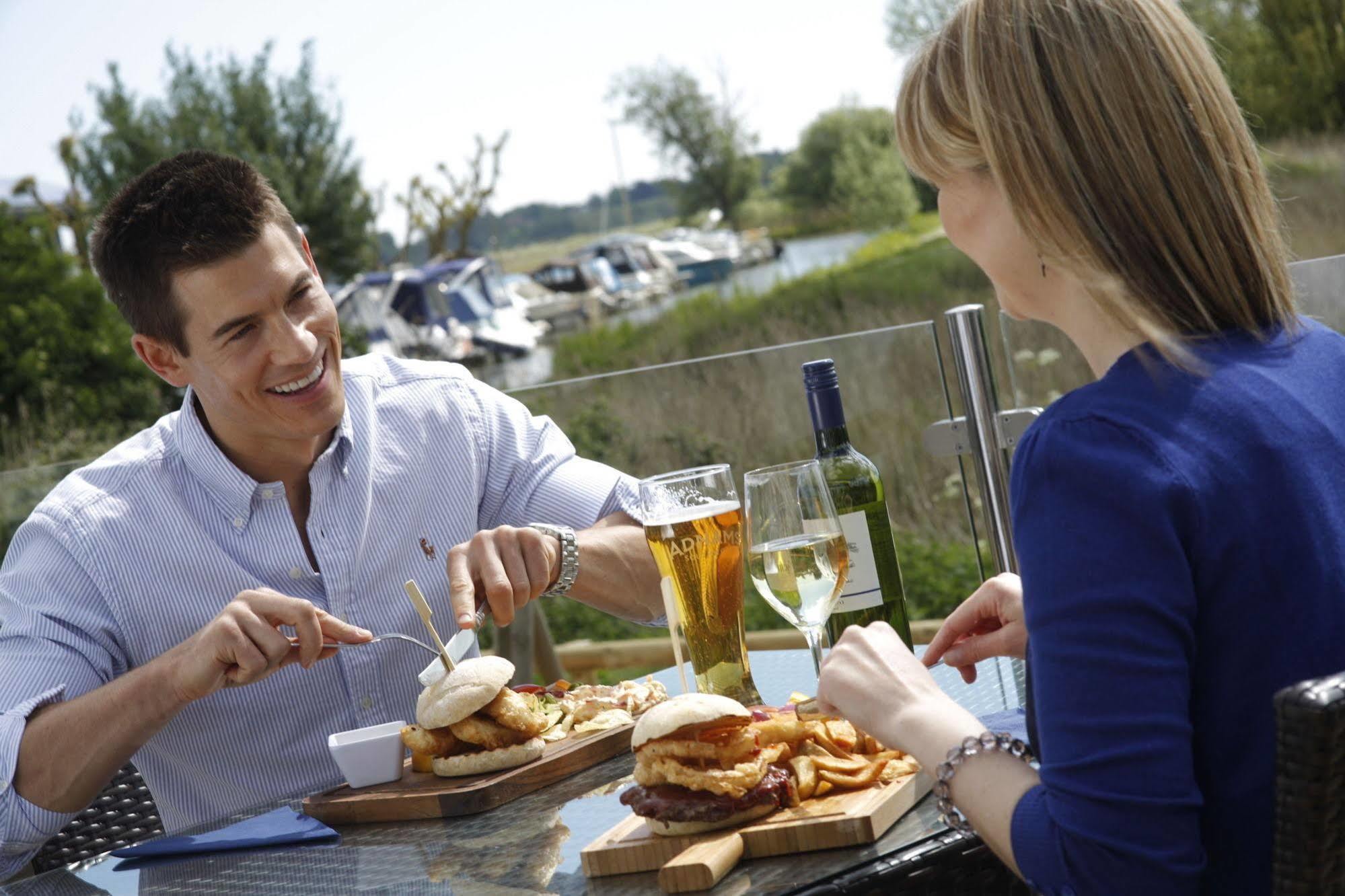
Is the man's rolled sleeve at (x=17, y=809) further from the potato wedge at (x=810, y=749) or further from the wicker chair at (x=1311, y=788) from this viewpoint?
the wicker chair at (x=1311, y=788)

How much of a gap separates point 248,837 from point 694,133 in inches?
1180

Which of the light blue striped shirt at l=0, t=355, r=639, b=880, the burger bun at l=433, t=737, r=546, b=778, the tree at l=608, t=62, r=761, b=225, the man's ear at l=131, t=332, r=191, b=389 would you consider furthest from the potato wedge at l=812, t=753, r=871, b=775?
the tree at l=608, t=62, r=761, b=225

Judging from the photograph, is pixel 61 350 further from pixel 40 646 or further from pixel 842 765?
pixel 842 765

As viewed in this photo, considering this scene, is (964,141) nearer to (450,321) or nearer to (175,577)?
(175,577)

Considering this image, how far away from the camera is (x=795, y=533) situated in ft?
5.13

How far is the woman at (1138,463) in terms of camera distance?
102cm

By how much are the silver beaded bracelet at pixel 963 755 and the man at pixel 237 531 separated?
0.99m

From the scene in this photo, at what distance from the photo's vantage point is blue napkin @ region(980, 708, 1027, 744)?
1.44 m

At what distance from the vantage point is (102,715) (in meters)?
1.94

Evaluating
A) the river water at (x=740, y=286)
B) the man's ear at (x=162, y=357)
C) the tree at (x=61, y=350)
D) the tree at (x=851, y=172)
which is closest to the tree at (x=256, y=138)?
the river water at (x=740, y=286)

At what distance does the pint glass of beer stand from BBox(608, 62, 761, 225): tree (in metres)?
29.1

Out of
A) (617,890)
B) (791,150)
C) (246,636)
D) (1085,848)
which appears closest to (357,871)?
(617,890)

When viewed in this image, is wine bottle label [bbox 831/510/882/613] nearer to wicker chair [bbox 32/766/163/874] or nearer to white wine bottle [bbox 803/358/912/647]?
white wine bottle [bbox 803/358/912/647]

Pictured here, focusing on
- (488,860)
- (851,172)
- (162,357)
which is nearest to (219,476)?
(162,357)
